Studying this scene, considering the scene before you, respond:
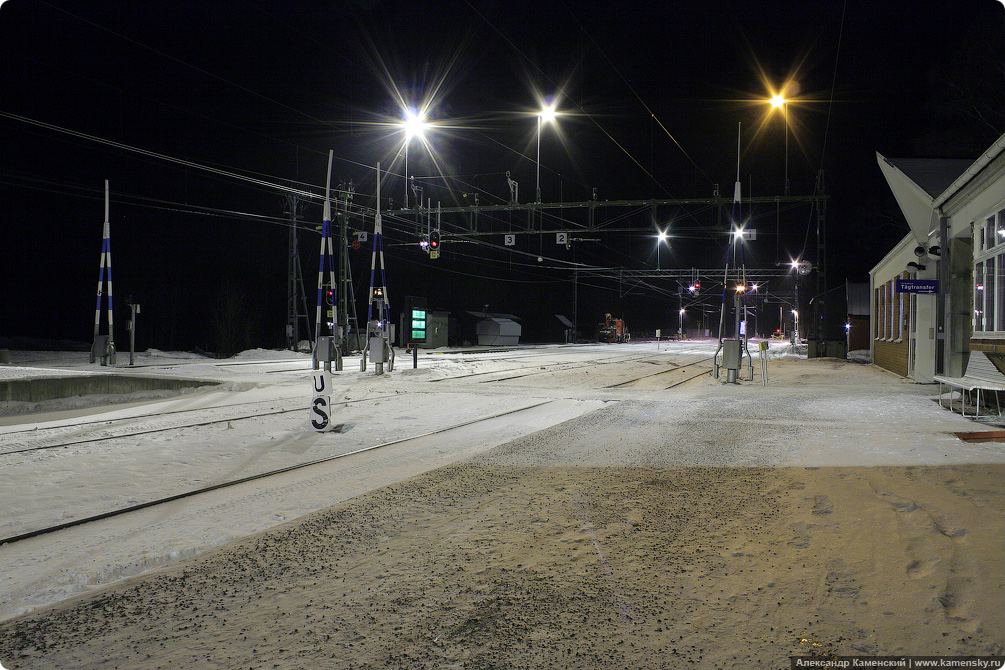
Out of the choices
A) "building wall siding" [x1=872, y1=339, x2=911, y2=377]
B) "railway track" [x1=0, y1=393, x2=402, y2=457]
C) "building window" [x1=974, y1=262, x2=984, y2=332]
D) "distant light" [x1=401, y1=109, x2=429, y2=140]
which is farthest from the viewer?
"distant light" [x1=401, y1=109, x2=429, y2=140]

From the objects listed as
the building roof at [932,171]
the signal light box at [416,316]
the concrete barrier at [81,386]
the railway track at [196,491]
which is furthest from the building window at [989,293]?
the signal light box at [416,316]

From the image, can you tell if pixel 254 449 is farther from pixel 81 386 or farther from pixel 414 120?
pixel 414 120

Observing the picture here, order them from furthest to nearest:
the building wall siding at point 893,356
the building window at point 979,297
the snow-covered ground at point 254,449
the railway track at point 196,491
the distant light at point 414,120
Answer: the distant light at point 414,120
the building wall siding at point 893,356
the building window at point 979,297
the railway track at point 196,491
the snow-covered ground at point 254,449

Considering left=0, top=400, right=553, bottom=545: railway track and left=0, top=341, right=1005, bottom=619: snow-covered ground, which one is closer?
left=0, top=341, right=1005, bottom=619: snow-covered ground

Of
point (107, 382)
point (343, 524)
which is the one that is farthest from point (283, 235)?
point (343, 524)

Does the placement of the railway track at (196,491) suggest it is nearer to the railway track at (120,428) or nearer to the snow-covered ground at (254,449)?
the snow-covered ground at (254,449)

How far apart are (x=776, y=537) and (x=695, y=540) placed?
2.14 feet

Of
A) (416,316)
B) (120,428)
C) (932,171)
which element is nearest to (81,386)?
(120,428)

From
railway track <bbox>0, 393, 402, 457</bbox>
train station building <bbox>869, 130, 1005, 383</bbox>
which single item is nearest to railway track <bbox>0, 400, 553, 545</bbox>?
railway track <bbox>0, 393, 402, 457</bbox>

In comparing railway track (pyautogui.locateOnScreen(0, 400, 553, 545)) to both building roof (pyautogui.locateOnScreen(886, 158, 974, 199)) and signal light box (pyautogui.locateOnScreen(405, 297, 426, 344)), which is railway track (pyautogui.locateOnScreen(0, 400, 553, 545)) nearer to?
building roof (pyautogui.locateOnScreen(886, 158, 974, 199))

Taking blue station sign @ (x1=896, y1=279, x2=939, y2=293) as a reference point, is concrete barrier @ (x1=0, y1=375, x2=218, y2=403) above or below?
below

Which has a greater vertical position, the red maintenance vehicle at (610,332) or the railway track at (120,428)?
the red maintenance vehicle at (610,332)

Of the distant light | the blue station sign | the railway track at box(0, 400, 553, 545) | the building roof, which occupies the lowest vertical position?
the railway track at box(0, 400, 553, 545)

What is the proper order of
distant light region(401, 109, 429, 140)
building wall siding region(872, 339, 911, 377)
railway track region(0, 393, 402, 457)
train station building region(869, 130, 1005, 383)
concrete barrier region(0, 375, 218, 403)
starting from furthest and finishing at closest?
distant light region(401, 109, 429, 140) < building wall siding region(872, 339, 911, 377) < concrete barrier region(0, 375, 218, 403) < train station building region(869, 130, 1005, 383) < railway track region(0, 393, 402, 457)
